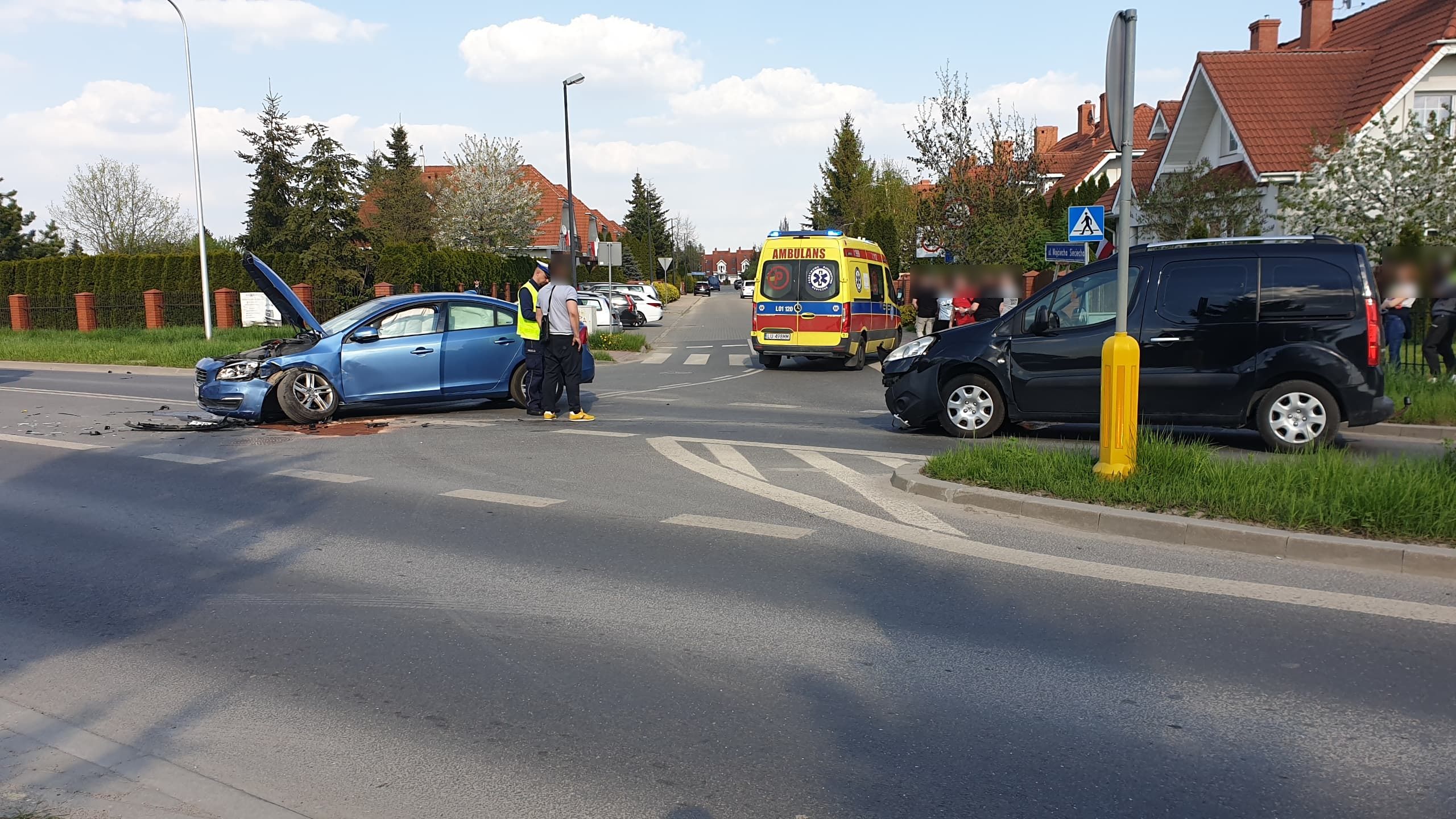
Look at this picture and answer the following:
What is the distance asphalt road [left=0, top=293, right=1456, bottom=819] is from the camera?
3727 mm

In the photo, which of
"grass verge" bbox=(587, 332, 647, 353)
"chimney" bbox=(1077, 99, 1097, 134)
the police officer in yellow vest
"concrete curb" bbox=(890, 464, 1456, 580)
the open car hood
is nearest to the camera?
"concrete curb" bbox=(890, 464, 1456, 580)

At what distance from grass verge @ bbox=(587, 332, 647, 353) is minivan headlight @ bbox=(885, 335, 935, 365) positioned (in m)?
17.0

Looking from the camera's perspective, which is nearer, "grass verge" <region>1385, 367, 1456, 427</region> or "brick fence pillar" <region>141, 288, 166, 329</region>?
"grass verge" <region>1385, 367, 1456, 427</region>

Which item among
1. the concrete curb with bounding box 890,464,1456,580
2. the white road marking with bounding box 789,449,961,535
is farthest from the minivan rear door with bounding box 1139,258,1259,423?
the concrete curb with bounding box 890,464,1456,580

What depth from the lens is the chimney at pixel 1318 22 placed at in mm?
40844

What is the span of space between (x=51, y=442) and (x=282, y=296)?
9.66 ft

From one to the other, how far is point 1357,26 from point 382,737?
140 ft

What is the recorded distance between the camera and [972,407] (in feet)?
37.8

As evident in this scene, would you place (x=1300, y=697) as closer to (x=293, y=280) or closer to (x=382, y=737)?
(x=382, y=737)

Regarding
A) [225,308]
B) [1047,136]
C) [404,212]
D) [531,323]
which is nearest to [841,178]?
[1047,136]

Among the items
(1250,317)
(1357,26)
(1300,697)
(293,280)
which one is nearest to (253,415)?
(1250,317)

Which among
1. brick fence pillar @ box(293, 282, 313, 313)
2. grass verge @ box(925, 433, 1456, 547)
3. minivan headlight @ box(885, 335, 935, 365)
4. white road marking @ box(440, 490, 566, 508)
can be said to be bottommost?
white road marking @ box(440, 490, 566, 508)

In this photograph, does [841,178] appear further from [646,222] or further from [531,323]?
[531,323]

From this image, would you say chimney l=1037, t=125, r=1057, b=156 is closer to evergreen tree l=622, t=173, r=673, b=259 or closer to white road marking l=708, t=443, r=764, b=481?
evergreen tree l=622, t=173, r=673, b=259
